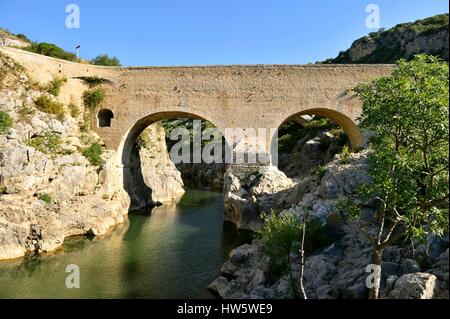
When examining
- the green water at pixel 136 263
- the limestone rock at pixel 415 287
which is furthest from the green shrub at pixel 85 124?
the limestone rock at pixel 415 287

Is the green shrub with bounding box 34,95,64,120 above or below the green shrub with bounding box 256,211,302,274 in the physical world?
above

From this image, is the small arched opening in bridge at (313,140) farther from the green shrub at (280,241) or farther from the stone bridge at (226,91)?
the green shrub at (280,241)

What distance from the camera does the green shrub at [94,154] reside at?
821 inches

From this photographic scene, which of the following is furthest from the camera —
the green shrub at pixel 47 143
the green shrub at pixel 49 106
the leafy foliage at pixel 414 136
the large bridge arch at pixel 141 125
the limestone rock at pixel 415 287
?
the large bridge arch at pixel 141 125

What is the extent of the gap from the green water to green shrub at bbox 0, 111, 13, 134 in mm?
5851

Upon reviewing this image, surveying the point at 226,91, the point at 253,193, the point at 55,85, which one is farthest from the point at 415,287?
the point at 55,85

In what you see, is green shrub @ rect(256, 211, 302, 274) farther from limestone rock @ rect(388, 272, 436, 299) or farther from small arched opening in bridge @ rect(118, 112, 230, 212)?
small arched opening in bridge @ rect(118, 112, 230, 212)

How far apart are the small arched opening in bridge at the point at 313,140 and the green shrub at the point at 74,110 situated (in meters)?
11.6

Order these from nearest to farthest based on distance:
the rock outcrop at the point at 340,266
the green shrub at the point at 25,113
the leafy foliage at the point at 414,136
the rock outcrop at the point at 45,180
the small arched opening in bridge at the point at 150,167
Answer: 1. the leafy foliage at the point at 414,136
2. the rock outcrop at the point at 340,266
3. the rock outcrop at the point at 45,180
4. the green shrub at the point at 25,113
5. the small arched opening in bridge at the point at 150,167

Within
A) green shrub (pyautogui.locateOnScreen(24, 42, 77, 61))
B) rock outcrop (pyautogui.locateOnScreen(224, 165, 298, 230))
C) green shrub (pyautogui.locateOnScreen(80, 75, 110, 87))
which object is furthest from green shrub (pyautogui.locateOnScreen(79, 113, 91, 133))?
rock outcrop (pyautogui.locateOnScreen(224, 165, 298, 230))

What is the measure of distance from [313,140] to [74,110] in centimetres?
1989

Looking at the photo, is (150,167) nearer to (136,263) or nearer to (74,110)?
(74,110)

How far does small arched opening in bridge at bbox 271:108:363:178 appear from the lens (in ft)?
72.7
